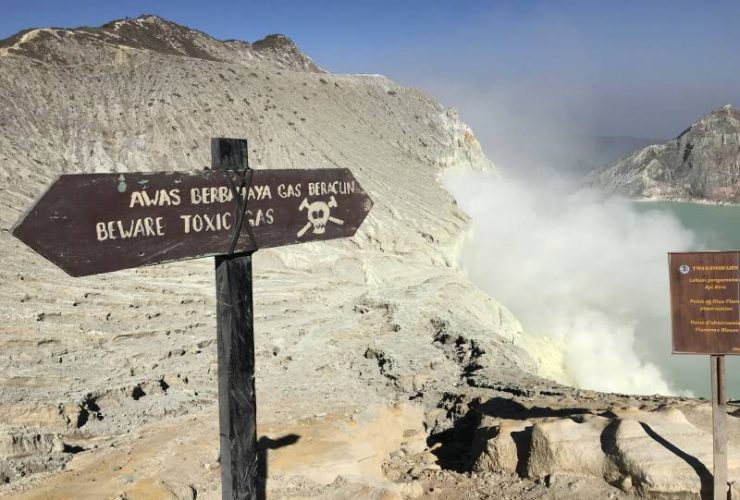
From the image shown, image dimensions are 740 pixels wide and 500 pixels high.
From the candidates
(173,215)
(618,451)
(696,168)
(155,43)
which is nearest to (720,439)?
(618,451)

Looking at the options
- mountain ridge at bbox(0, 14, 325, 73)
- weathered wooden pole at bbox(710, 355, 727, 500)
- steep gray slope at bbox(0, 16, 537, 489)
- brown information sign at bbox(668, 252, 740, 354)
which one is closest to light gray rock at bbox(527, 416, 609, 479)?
weathered wooden pole at bbox(710, 355, 727, 500)

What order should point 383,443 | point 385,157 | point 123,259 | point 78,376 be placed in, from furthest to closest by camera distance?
point 385,157 < point 78,376 < point 383,443 < point 123,259

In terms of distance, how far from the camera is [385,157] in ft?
85.4

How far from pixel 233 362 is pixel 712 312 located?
3858 millimetres

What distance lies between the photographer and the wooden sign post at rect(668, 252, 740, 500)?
479cm

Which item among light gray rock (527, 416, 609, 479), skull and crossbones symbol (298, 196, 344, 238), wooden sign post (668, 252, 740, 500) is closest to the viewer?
skull and crossbones symbol (298, 196, 344, 238)

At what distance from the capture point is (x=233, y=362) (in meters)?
3.20

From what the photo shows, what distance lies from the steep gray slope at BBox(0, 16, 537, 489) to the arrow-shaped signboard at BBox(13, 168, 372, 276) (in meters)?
3.79

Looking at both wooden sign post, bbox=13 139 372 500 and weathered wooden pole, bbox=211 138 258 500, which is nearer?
wooden sign post, bbox=13 139 372 500

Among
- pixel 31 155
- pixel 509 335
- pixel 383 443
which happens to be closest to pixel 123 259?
pixel 383 443

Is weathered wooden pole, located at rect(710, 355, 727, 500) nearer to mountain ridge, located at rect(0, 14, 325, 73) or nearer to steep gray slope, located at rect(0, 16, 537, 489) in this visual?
steep gray slope, located at rect(0, 16, 537, 489)

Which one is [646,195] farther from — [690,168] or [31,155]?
[31,155]

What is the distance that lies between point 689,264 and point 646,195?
6861cm

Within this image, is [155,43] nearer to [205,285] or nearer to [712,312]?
[205,285]
